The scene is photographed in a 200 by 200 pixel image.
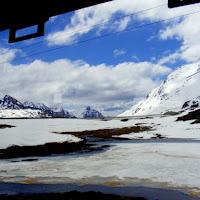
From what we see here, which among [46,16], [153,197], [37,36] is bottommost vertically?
[153,197]

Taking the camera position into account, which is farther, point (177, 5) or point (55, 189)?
point (55, 189)

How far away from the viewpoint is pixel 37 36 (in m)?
5.51

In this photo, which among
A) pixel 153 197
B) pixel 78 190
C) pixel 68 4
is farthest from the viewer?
pixel 78 190

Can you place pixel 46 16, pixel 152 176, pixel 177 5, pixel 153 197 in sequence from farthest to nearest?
1. pixel 152 176
2. pixel 153 197
3. pixel 46 16
4. pixel 177 5

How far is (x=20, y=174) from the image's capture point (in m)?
11.4

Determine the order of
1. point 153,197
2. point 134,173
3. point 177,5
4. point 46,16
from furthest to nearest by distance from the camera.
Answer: point 134,173
point 153,197
point 46,16
point 177,5

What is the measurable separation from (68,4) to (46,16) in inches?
30.4

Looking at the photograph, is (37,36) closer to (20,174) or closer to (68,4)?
(68,4)

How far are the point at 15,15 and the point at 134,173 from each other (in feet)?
30.1

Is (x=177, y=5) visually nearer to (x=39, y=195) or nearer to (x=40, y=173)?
(x=39, y=195)

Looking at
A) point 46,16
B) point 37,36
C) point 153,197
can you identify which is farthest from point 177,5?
point 153,197

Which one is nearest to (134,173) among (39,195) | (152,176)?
(152,176)

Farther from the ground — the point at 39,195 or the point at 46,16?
the point at 46,16

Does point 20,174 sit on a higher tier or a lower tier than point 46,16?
lower
